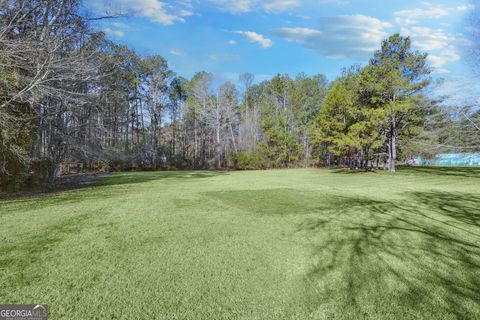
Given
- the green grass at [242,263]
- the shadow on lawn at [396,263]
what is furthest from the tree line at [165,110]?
the shadow on lawn at [396,263]

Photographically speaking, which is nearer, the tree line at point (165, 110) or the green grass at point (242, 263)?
the green grass at point (242, 263)

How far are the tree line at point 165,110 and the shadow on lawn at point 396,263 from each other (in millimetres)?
6226

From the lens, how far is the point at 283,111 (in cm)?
2681

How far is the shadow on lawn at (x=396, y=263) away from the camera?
1.96 metres

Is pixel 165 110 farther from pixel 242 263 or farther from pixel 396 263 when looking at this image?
pixel 396 263

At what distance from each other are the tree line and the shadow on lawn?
623 cm

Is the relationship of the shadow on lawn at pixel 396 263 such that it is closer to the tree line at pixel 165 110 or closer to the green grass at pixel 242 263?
the green grass at pixel 242 263

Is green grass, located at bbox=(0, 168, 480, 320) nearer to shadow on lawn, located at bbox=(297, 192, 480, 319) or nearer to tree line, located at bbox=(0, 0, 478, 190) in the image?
shadow on lawn, located at bbox=(297, 192, 480, 319)

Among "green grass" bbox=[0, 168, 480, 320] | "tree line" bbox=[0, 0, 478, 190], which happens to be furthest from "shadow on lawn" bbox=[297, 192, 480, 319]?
"tree line" bbox=[0, 0, 478, 190]

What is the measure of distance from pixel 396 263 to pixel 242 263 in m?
1.60

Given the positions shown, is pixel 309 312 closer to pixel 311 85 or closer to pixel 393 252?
pixel 393 252

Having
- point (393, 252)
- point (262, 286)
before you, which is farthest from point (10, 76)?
point (393, 252)

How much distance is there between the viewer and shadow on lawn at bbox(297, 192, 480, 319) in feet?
6.43

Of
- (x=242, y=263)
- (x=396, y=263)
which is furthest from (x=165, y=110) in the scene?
(x=396, y=263)
